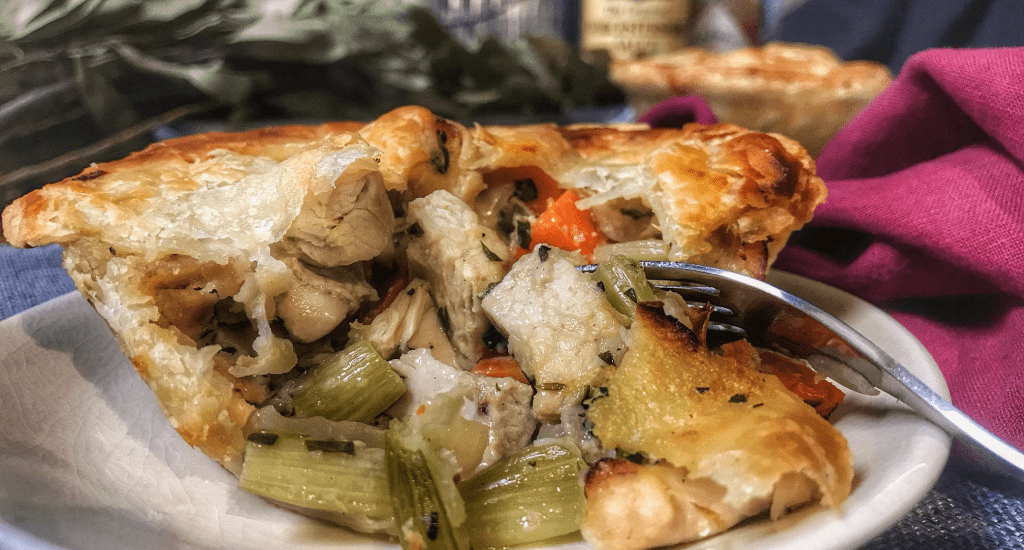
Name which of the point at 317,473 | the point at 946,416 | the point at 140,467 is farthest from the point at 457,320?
the point at 946,416

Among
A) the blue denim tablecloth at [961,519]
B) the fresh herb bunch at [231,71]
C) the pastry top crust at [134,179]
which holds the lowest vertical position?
the blue denim tablecloth at [961,519]

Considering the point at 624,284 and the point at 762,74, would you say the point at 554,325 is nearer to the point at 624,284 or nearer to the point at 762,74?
the point at 624,284

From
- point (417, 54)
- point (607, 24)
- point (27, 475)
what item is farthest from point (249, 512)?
point (607, 24)

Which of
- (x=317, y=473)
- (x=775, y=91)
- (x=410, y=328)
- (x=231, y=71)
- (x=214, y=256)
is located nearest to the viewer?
(x=317, y=473)

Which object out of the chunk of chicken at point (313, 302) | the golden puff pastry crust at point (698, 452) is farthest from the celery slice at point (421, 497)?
the chunk of chicken at point (313, 302)

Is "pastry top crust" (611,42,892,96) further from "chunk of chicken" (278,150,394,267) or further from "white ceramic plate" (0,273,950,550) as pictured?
"chunk of chicken" (278,150,394,267)

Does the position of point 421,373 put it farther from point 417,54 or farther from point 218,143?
point 417,54

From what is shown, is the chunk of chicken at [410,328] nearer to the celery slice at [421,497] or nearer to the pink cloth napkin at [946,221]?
the celery slice at [421,497]
